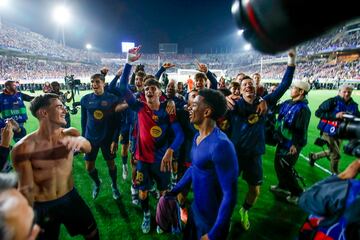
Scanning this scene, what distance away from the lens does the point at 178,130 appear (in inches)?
150

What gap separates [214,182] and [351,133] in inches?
48.1

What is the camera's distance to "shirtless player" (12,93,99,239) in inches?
94.3

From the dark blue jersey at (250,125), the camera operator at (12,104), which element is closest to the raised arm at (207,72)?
the dark blue jersey at (250,125)

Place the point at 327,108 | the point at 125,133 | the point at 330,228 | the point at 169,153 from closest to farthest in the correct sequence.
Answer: the point at 330,228 → the point at 169,153 → the point at 327,108 → the point at 125,133

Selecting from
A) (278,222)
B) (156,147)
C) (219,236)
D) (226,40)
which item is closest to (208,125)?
(219,236)

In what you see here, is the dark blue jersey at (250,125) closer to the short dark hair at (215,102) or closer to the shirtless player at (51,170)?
the short dark hair at (215,102)

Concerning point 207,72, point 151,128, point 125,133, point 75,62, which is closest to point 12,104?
point 125,133

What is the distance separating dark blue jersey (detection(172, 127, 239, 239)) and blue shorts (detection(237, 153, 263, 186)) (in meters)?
1.65

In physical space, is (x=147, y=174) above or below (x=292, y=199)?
above

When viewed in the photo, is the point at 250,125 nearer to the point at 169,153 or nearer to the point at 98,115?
the point at 169,153

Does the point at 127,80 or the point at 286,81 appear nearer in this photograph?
the point at 286,81

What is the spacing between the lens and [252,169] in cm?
387

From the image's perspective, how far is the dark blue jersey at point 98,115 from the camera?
472 cm

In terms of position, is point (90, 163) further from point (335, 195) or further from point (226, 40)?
point (226, 40)
